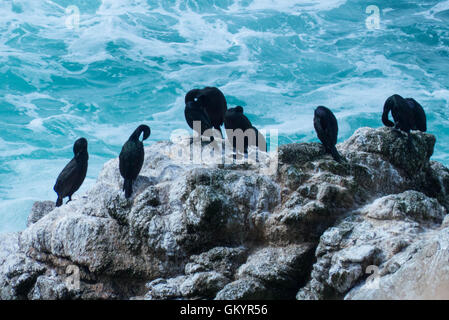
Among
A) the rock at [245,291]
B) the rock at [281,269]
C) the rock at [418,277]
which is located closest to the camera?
the rock at [418,277]

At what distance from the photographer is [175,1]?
2709cm

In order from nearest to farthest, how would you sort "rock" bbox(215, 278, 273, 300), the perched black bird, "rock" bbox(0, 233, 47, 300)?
"rock" bbox(215, 278, 273, 300) → "rock" bbox(0, 233, 47, 300) → the perched black bird

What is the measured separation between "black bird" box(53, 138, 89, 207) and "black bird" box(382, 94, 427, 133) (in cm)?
417

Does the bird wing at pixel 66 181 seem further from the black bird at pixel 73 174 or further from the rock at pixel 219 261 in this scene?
the rock at pixel 219 261

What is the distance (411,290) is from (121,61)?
21618 millimetres

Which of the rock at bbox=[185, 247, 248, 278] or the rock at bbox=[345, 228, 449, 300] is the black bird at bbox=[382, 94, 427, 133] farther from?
the rock at bbox=[185, 247, 248, 278]

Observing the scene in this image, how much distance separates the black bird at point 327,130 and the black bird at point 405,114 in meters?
0.87

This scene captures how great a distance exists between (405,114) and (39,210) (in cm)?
515

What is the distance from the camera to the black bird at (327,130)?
17.7 ft

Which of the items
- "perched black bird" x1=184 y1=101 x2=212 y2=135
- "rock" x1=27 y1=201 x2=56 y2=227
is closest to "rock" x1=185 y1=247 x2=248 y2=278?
"perched black bird" x1=184 y1=101 x2=212 y2=135

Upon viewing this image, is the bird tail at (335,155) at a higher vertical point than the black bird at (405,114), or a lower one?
lower

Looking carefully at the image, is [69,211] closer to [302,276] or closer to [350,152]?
[302,276]

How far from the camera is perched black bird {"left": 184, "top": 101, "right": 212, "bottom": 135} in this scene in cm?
675

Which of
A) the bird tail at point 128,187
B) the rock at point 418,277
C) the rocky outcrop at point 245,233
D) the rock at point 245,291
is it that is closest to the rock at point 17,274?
the rocky outcrop at point 245,233
